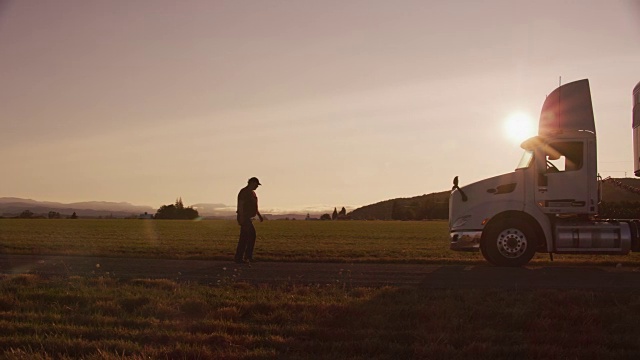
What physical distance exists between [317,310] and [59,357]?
3221mm

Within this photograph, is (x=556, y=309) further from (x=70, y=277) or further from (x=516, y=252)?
(x=70, y=277)

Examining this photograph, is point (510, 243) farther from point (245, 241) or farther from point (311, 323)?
point (311, 323)

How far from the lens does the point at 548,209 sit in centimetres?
1463

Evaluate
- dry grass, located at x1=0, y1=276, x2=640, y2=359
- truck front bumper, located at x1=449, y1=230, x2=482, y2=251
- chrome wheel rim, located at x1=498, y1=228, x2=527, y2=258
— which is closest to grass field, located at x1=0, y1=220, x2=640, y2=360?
dry grass, located at x1=0, y1=276, x2=640, y2=359

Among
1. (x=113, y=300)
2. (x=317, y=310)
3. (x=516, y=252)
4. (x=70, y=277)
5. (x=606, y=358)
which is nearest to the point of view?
(x=606, y=358)

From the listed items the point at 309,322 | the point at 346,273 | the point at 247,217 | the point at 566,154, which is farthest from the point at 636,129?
the point at 309,322

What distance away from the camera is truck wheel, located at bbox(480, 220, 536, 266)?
14492 mm

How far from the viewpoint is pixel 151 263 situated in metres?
15.7

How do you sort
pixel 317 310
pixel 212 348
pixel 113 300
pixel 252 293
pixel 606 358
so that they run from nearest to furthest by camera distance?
pixel 606 358, pixel 212 348, pixel 317 310, pixel 113 300, pixel 252 293

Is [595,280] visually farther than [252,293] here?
Yes

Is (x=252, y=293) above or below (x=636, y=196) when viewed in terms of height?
below

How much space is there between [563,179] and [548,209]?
780mm

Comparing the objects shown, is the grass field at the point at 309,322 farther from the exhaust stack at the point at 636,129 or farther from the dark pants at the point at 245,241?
the exhaust stack at the point at 636,129

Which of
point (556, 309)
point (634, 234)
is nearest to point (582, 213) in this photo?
point (634, 234)
